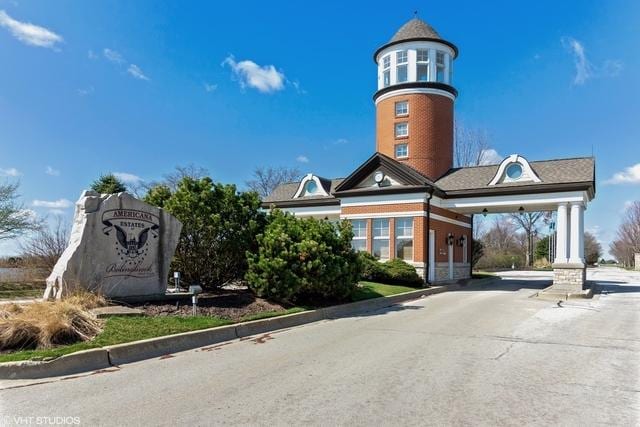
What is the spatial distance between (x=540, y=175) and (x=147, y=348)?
65.8 ft

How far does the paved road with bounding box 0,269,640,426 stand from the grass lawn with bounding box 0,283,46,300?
840 cm

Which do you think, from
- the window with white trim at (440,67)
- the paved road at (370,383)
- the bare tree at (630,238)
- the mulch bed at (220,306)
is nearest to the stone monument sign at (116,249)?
the mulch bed at (220,306)

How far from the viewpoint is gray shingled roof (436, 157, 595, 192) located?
840 inches

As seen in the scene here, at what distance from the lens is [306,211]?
27938mm

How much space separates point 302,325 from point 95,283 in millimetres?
→ 4750

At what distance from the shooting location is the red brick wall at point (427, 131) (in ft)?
86.9

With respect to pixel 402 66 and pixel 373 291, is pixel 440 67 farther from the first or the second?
pixel 373 291

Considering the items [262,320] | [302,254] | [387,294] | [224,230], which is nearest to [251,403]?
[262,320]

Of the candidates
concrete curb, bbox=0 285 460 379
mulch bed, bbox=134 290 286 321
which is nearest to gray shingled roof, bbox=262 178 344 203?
mulch bed, bbox=134 290 286 321

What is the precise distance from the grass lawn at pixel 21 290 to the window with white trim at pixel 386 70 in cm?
2065

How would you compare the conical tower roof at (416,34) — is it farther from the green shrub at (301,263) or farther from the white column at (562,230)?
the green shrub at (301,263)

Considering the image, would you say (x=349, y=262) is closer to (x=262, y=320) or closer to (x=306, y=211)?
(x=262, y=320)

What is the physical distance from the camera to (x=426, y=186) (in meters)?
22.0

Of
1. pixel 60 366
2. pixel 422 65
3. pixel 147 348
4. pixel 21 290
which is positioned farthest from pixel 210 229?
pixel 422 65
